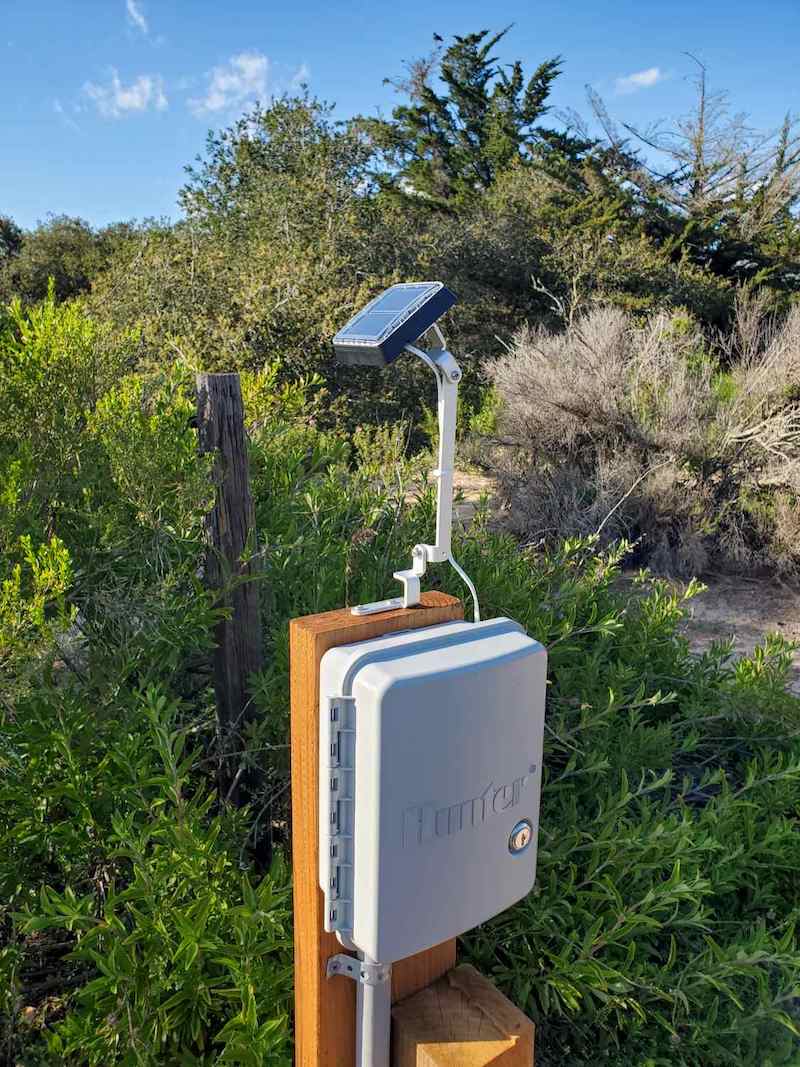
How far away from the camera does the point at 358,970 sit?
1.29m

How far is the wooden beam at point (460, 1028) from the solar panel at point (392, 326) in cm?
107

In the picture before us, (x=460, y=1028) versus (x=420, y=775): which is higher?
(x=420, y=775)

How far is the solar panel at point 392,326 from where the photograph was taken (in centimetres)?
123

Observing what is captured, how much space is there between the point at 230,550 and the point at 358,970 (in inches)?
43.9

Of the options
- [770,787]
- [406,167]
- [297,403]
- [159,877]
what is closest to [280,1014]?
[159,877]

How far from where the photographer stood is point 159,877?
1.46 m

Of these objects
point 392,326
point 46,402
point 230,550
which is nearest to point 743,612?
point 230,550

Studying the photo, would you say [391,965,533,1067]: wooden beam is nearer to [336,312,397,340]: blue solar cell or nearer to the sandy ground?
[336,312,397,340]: blue solar cell

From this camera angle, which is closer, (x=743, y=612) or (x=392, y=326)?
(x=392, y=326)

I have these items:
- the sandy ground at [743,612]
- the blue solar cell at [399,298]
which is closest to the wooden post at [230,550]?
the blue solar cell at [399,298]

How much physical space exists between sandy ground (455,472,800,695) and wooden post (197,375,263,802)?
2.86 m

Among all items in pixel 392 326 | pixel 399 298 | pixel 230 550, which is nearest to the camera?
pixel 392 326

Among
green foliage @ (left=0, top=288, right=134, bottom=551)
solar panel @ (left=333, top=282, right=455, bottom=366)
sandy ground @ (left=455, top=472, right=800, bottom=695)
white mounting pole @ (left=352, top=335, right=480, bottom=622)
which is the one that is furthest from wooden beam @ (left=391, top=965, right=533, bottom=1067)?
sandy ground @ (left=455, top=472, right=800, bottom=695)

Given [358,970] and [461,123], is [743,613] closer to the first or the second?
[358,970]
